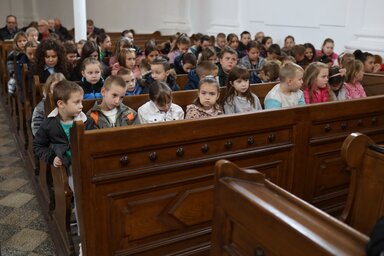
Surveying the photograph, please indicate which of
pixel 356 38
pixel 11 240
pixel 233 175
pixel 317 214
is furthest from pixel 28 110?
pixel 356 38

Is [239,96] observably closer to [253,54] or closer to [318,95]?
[318,95]

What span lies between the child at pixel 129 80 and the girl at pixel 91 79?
0.68 feet

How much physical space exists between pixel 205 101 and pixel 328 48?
4350 millimetres

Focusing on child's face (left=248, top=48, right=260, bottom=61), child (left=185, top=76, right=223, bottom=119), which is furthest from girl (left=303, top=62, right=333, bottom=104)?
child's face (left=248, top=48, right=260, bottom=61)

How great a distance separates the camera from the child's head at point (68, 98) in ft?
9.12

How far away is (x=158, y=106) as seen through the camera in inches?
121

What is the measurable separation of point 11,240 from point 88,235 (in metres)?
1.18

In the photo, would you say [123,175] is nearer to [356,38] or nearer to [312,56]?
[312,56]

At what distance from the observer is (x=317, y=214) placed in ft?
4.17

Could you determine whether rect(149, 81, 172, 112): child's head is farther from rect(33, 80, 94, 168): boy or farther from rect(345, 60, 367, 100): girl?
rect(345, 60, 367, 100): girl

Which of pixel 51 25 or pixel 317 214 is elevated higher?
pixel 51 25

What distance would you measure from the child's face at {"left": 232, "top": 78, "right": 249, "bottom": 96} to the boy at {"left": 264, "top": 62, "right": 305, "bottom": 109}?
22 cm

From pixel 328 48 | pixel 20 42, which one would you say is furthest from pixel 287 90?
pixel 20 42

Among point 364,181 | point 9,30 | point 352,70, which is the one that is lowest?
point 364,181
